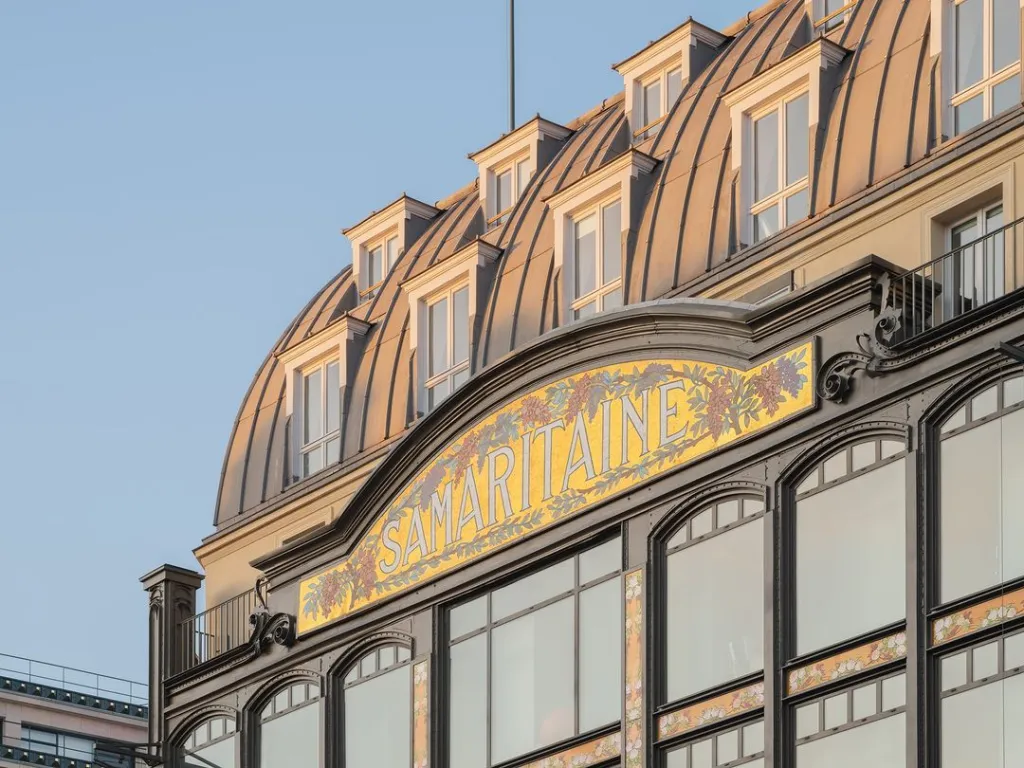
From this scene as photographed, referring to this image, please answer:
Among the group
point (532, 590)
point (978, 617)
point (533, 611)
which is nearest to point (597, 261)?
point (532, 590)

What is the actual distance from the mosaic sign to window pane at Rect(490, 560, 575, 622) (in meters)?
0.62

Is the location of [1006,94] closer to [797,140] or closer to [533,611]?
[797,140]

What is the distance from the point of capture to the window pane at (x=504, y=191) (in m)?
47.2

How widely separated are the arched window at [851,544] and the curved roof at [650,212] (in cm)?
583

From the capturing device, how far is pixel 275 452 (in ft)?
157

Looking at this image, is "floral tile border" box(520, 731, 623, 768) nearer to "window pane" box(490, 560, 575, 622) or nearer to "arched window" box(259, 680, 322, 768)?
"window pane" box(490, 560, 575, 622)

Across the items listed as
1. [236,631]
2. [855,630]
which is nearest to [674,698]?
[855,630]

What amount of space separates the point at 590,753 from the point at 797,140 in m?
9.70

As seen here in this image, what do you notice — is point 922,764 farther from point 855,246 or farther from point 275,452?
point 275,452

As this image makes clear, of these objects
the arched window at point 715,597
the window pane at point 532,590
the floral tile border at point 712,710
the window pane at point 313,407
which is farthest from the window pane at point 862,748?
the window pane at point 313,407

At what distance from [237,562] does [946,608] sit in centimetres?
1972

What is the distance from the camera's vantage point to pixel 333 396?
4728 cm

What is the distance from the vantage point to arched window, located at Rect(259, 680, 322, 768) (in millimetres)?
40906

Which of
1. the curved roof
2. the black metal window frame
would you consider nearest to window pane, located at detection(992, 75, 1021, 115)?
the curved roof
